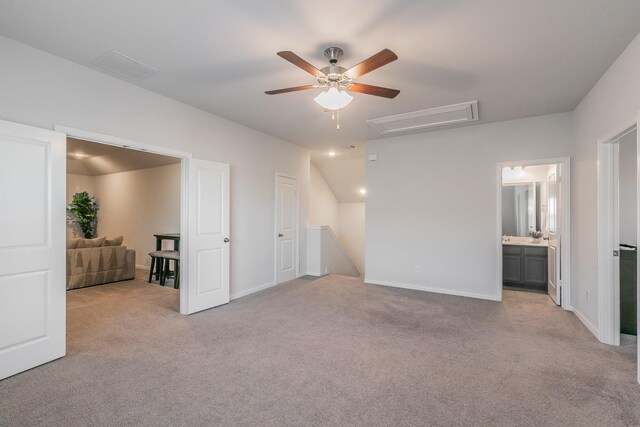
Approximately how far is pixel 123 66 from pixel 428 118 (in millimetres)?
3628

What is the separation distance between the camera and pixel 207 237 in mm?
3900

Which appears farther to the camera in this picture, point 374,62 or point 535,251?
point 535,251

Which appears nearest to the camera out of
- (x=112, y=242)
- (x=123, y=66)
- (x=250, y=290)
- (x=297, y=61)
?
(x=297, y=61)

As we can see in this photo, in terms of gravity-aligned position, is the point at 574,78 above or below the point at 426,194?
above

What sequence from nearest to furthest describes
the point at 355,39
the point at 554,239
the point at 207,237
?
the point at 355,39 < the point at 207,237 < the point at 554,239

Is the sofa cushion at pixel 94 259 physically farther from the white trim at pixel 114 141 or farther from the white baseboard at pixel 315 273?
the white baseboard at pixel 315 273

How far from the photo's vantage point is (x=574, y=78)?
3.01m

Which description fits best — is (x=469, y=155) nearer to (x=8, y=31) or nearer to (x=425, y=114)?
(x=425, y=114)

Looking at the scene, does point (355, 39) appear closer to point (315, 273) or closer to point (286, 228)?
point (286, 228)

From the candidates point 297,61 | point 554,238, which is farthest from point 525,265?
point 297,61

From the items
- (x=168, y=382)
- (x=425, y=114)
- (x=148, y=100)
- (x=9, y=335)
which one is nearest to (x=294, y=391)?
(x=168, y=382)

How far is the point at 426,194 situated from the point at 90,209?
7.99m

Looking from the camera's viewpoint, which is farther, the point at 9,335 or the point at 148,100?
the point at 148,100

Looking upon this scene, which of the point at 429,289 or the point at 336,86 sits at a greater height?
the point at 336,86
